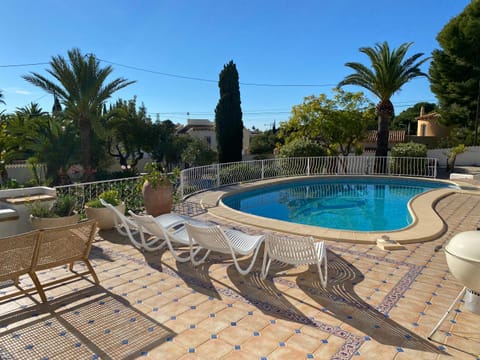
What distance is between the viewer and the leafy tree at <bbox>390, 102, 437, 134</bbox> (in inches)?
1861

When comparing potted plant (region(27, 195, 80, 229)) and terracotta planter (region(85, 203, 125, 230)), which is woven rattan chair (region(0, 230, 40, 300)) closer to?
potted plant (region(27, 195, 80, 229))

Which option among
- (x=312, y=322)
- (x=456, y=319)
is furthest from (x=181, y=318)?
(x=456, y=319)

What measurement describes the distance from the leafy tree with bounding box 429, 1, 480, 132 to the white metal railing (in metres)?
10.8

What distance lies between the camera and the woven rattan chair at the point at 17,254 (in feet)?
9.69

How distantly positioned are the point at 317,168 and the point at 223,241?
12.3 meters

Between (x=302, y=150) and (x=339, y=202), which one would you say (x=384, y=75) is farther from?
(x=339, y=202)

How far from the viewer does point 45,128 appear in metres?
→ 15.6

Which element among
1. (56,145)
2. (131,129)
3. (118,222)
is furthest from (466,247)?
(131,129)

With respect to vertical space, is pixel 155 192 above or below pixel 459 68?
below

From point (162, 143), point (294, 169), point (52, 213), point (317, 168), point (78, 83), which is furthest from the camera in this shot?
point (162, 143)

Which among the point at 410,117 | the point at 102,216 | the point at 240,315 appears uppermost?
the point at 410,117

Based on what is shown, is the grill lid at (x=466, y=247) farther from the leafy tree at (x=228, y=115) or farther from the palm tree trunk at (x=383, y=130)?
the leafy tree at (x=228, y=115)

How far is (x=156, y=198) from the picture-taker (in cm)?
678

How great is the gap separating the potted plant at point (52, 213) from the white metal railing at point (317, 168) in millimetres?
6367
